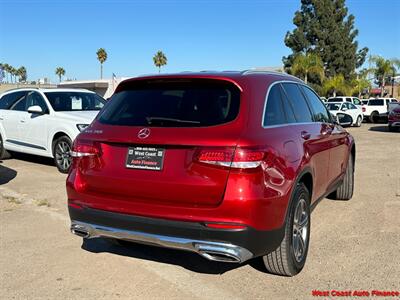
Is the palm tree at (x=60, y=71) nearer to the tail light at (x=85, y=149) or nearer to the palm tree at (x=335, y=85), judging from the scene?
the palm tree at (x=335, y=85)

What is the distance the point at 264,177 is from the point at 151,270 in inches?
60.3

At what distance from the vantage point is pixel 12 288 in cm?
374

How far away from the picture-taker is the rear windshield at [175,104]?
3447 mm

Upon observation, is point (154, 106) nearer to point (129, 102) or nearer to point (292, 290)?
point (129, 102)

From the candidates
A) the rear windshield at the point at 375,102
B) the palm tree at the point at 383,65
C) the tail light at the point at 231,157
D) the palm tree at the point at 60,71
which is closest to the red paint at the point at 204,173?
the tail light at the point at 231,157

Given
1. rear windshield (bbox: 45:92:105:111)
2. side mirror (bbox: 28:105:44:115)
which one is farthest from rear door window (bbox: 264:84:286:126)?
side mirror (bbox: 28:105:44:115)

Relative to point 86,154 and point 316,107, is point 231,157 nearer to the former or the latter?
point 86,154

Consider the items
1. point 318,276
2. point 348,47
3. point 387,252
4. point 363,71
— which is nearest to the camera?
point 318,276

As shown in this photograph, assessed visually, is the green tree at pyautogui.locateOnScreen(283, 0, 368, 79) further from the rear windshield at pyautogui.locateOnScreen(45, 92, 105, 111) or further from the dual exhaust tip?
the dual exhaust tip

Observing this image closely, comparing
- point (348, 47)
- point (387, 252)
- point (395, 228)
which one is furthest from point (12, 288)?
point (348, 47)

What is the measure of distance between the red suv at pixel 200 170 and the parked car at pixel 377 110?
92.6 feet

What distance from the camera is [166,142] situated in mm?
3340

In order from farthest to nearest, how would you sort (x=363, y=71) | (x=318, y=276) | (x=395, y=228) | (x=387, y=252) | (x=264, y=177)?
(x=363, y=71), (x=395, y=228), (x=387, y=252), (x=318, y=276), (x=264, y=177)

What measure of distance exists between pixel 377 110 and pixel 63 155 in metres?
25.9
